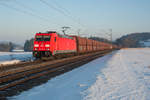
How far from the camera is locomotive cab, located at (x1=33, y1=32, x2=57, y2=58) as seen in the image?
20095 mm

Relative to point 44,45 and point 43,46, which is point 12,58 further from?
point 44,45

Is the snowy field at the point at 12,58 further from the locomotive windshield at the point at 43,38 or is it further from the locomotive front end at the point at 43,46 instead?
the locomotive windshield at the point at 43,38

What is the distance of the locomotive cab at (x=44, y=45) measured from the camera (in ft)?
65.9

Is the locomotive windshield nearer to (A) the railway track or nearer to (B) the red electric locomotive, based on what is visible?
(B) the red electric locomotive

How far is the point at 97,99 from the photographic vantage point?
589 cm

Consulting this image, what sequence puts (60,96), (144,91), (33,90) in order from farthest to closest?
(33,90), (144,91), (60,96)

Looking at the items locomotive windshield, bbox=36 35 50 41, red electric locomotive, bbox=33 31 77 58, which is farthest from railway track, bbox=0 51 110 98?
locomotive windshield, bbox=36 35 50 41

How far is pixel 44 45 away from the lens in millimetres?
20281

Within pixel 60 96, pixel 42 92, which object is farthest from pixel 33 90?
pixel 60 96

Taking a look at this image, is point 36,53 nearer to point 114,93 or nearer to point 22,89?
point 22,89

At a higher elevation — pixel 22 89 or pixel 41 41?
pixel 41 41

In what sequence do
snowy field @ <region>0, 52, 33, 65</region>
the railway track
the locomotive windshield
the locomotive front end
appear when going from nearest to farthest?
1. the railway track
2. snowy field @ <region>0, 52, 33, 65</region>
3. the locomotive front end
4. the locomotive windshield

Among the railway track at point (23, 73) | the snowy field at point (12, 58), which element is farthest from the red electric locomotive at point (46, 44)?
the railway track at point (23, 73)

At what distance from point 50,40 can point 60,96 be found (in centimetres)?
1426
